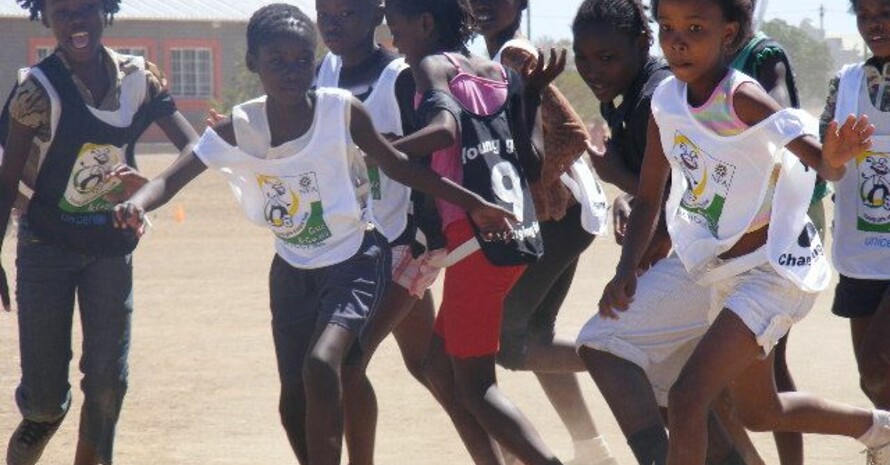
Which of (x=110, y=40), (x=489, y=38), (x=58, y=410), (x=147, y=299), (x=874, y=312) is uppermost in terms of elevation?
(x=489, y=38)

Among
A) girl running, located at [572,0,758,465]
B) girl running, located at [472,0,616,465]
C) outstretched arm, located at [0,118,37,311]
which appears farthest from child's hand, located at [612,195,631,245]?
outstretched arm, located at [0,118,37,311]

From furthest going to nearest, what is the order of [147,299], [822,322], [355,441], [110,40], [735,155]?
[110,40] < [147,299] < [822,322] < [355,441] < [735,155]

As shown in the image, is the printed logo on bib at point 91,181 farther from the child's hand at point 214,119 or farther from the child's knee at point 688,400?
the child's knee at point 688,400

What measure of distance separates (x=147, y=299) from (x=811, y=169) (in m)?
8.98

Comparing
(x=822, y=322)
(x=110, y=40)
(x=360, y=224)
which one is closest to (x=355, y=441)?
(x=360, y=224)

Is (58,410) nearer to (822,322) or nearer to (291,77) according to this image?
(291,77)

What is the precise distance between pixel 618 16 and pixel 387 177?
1134 mm

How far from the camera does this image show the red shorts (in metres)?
5.97

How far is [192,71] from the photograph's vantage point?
50.0 metres

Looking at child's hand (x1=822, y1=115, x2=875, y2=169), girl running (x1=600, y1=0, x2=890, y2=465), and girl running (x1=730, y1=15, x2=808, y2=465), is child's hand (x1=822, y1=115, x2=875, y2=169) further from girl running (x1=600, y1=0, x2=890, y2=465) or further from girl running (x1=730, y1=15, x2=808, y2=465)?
girl running (x1=730, y1=15, x2=808, y2=465)

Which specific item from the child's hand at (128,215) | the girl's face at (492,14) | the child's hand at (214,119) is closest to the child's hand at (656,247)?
the girl's face at (492,14)

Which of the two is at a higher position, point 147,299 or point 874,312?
point 874,312

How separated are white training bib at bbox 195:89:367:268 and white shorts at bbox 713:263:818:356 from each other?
1.50 m

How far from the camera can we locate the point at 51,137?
661cm
